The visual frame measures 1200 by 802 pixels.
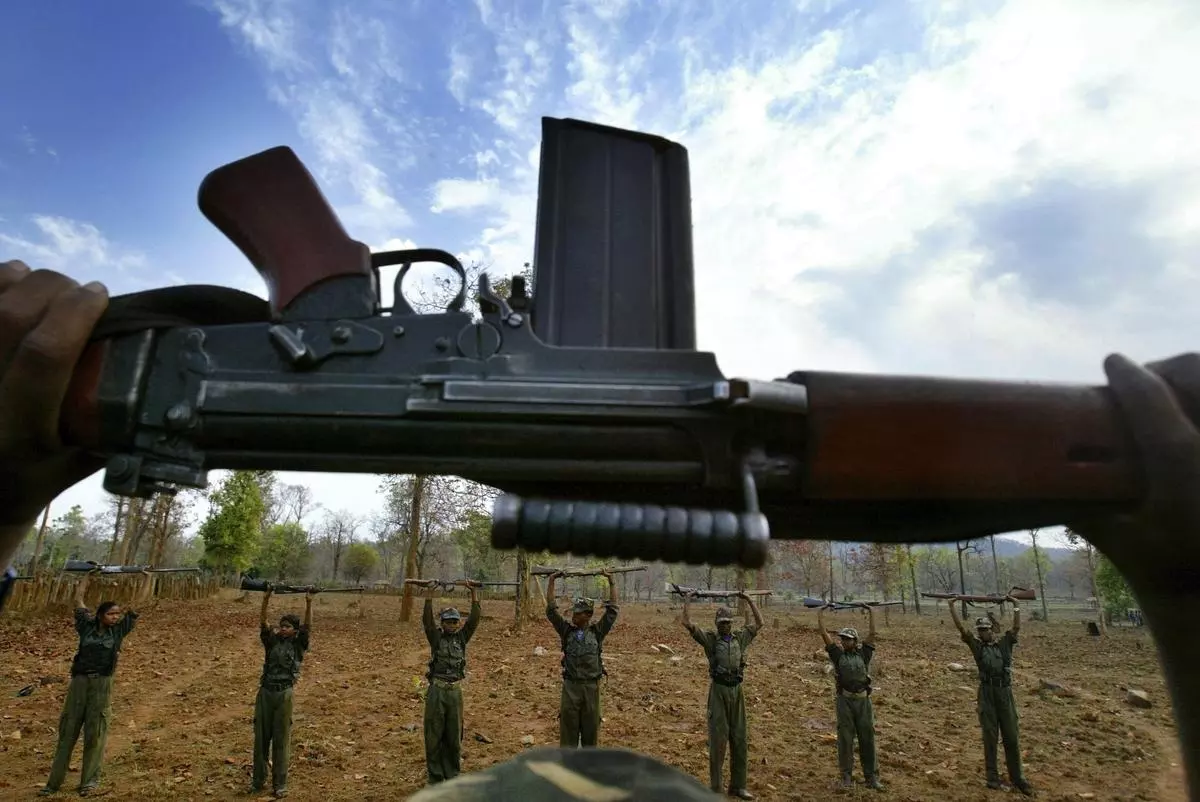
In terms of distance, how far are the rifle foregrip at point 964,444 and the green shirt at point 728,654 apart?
8.70 m

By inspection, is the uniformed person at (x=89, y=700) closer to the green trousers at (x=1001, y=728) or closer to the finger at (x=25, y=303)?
the finger at (x=25, y=303)

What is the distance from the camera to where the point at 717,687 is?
949cm

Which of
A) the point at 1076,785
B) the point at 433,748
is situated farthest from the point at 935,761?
the point at 433,748

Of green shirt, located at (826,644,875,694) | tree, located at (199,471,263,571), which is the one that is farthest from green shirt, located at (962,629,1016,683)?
tree, located at (199,471,263,571)

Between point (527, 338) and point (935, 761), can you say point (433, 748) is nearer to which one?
point (935, 761)

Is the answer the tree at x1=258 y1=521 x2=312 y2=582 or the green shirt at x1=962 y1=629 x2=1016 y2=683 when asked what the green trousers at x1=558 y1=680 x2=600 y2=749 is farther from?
the tree at x1=258 y1=521 x2=312 y2=582

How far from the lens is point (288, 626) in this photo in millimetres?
9266

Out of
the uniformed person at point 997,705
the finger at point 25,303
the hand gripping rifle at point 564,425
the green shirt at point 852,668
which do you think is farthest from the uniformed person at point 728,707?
the finger at point 25,303

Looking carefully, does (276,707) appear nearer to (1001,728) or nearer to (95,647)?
(95,647)

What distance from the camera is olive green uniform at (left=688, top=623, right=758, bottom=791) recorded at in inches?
359

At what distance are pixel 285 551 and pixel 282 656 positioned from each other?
39.1m

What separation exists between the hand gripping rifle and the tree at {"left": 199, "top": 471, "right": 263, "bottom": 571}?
105 ft

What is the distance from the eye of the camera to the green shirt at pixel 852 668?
981 centimetres

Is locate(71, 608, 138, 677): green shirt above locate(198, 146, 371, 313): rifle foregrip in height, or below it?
below
